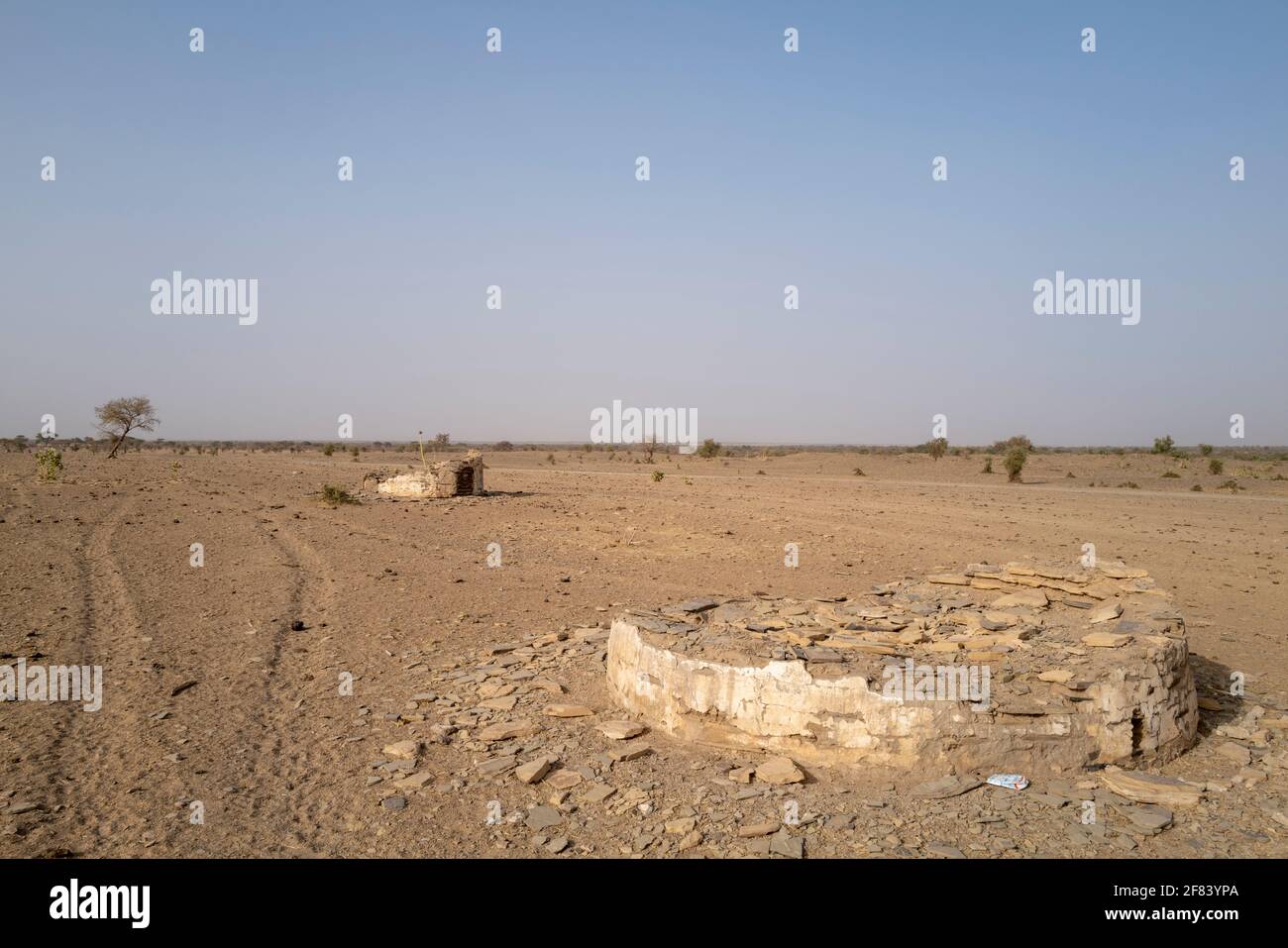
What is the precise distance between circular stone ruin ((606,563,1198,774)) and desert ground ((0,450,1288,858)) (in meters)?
0.29

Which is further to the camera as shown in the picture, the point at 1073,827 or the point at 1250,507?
the point at 1250,507

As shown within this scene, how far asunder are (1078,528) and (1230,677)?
1251 cm

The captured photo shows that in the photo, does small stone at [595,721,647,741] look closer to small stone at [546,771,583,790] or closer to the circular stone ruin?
the circular stone ruin

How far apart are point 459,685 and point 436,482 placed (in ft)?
58.6

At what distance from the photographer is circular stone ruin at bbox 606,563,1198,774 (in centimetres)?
521

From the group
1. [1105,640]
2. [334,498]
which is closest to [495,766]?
[1105,640]

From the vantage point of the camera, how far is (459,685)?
7.66 meters

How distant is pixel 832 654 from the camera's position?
232 inches

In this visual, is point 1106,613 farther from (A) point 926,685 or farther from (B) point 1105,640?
(A) point 926,685

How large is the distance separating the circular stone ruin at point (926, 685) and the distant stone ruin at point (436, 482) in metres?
18.6
